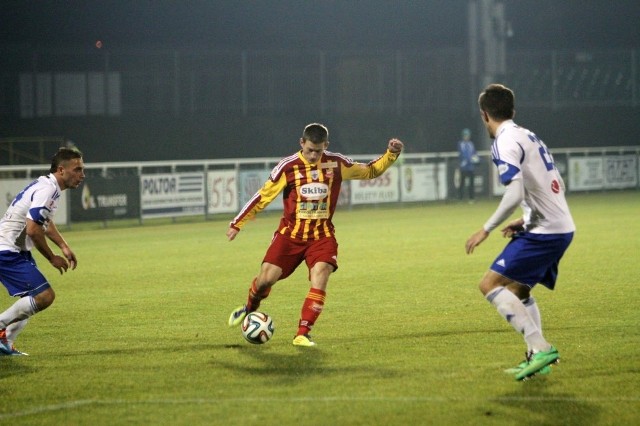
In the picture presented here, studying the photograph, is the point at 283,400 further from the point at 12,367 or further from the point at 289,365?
the point at 12,367

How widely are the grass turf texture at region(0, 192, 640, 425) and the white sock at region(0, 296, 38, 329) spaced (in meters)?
0.33

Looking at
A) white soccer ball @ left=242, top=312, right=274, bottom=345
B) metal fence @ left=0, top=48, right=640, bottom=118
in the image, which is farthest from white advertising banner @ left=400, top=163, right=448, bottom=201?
white soccer ball @ left=242, top=312, right=274, bottom=345

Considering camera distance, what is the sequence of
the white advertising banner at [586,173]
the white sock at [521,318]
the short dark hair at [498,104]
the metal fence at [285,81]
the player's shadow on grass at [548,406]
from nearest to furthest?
the player's shadow on grass at [548,406]
the white sock at [521,318]
the short dark hair at [498,104]
the metal fence at [285,81]
the white advertising banner at [586,173]

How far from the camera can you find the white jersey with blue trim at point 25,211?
26.9ft

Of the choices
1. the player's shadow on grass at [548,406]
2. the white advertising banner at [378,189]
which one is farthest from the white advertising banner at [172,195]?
the player's shadow on grass at [548,406]

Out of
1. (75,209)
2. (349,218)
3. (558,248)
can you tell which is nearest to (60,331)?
(558,248)

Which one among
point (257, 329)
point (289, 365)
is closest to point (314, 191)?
point (257, 329)

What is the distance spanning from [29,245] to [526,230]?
3.88 metres

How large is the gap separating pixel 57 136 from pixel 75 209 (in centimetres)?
941

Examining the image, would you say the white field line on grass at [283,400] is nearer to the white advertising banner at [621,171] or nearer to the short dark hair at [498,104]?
the short dark hair at [498,104]

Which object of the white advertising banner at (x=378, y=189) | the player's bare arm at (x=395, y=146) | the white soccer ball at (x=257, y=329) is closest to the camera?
the white soccer ball at (x=257, y=329)

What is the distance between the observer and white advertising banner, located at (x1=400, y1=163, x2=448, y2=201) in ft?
96.1

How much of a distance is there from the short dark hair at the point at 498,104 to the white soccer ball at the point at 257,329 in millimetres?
2537

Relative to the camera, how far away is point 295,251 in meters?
8.88
